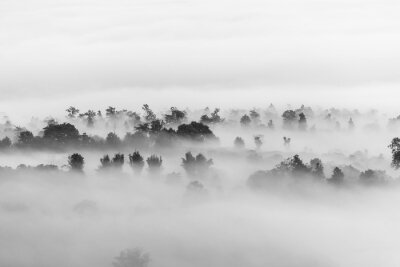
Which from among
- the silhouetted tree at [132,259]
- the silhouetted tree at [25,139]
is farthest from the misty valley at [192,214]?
the silhouetted tree at [25,139]

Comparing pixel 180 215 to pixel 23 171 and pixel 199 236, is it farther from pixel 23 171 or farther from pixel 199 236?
pixel 23 171

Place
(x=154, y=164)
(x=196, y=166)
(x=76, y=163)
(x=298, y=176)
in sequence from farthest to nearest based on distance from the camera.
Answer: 1. (x=154, y=164)
2. (x=196, y=166)
3. (x=76, y=163)
4. (x=298, y=176)

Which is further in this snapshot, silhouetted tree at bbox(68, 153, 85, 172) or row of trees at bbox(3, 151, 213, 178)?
row of trees at bbox(3, 151, 213, 178)

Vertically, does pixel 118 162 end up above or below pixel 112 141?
below

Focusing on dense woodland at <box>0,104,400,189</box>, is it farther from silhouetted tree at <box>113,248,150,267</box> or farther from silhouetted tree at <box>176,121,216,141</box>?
silhouetted tree at <box>113,248,150,267</box>

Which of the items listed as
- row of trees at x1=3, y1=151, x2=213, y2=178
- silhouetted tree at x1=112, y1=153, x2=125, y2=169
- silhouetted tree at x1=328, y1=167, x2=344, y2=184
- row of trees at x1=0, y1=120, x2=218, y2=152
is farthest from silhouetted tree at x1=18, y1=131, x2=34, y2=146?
silhouetted tree at x1=328, y1=167, x2=344, y2=184

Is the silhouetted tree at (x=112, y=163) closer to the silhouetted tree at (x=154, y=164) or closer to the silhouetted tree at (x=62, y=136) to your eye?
the silhouetted tree at (x=154, y=164)

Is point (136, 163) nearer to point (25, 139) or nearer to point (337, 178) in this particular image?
point (25, 139)

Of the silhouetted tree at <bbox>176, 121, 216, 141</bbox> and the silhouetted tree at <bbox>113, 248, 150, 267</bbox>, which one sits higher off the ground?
the silhouetted tree at <bbox>176, 121, 216, 141</bbox>

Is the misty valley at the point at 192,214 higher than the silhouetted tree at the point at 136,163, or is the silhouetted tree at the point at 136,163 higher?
the silhouetted tree at the point at 136,163

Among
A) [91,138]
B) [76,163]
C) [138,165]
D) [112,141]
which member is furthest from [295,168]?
[91,138]
